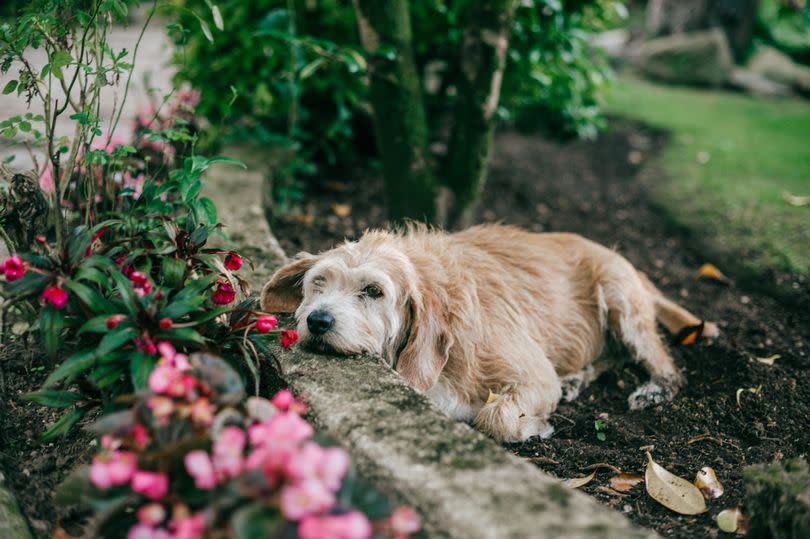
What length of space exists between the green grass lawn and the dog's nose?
146 inches

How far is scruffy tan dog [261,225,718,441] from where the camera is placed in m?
3.17

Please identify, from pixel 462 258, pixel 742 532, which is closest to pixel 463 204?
pixel 462 258

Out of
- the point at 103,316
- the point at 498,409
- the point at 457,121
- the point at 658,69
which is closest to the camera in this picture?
the point at 103,316

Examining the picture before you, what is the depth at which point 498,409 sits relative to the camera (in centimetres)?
322

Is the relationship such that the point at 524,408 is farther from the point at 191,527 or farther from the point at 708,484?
the point at 191,527

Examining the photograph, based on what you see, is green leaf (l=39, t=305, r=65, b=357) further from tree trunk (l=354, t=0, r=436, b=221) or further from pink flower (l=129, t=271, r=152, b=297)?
tree trunk (l=354, t=0, r=436, b=221)

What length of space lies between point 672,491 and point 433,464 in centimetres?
122

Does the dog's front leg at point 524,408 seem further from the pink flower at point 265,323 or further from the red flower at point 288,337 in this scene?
the pink flower at point 265,323

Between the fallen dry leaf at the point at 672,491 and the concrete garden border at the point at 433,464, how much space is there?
406mm

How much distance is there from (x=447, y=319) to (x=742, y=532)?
5.05ft

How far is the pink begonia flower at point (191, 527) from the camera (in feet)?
4.98

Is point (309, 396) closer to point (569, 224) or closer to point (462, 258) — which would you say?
point (462, 258)

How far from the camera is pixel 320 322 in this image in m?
2.92

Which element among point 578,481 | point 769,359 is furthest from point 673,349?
point 578,481
